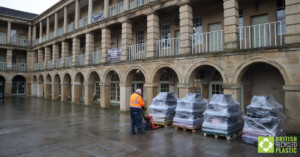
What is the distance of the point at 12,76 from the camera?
3012cm

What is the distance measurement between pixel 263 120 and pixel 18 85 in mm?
36090

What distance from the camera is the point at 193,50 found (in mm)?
14359

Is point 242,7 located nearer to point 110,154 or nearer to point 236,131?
point 236,131

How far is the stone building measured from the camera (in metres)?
8.87

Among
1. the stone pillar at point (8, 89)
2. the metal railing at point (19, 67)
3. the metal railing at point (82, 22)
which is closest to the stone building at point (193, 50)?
the metal railing at point (82, 22)

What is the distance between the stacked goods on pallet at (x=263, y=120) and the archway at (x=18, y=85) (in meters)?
35.3

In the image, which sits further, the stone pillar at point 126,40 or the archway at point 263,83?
the stone pillar at point 126,40

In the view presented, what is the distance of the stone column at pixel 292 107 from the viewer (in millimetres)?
8258

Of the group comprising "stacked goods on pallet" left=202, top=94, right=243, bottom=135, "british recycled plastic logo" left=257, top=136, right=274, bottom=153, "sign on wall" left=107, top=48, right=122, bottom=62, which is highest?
"sign on wall" left=107, top=48, right=122, bottom=62

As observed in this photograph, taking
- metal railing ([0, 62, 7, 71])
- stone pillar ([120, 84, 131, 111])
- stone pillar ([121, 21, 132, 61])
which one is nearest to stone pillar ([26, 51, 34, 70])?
metal railing ([0, 62, 7, 71])

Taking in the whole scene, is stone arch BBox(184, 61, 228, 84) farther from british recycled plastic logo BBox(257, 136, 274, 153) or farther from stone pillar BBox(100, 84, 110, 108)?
stone pillar BBox(100, 84, 110, 108)

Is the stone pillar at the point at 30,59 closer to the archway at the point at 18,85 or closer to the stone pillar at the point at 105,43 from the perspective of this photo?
the archway at the point at 18,85

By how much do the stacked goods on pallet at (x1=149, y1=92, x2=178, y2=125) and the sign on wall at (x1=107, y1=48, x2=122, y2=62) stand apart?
7.23m

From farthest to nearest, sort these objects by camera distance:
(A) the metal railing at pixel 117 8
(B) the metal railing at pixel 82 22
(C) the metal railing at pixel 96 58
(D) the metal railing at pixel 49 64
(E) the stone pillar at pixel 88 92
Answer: (D) the metal railing at pixel 49 64, (B) the metal railing at pixel 82 22, (E) the stone pillar at pixel 88 92, (C) the metal railing at pixel 96 58, (A) the metal railing at pixel 117 8
